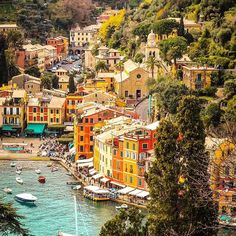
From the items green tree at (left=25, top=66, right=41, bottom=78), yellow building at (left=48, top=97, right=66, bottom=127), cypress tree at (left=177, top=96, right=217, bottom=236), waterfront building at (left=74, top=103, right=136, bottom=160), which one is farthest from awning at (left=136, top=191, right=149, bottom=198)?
green tree at (left=25, top=66, right=41, bottom=78)

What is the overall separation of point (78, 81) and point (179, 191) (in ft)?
122

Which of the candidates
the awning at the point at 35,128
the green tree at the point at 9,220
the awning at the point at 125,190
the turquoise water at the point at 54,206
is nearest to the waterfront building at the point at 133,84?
the awning at the point at 35,128

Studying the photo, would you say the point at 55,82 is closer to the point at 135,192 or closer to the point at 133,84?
the point at 133,84

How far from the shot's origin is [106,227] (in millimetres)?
22266

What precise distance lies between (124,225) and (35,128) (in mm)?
28527

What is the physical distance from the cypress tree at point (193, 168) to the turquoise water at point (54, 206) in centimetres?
599

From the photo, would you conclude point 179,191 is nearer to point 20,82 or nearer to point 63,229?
point 63,229

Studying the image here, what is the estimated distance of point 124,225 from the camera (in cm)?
2234

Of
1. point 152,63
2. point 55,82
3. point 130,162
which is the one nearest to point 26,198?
point 130,162

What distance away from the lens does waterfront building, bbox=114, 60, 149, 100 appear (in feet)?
173

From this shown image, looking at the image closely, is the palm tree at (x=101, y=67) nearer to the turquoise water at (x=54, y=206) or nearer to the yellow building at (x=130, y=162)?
the turquoise water at (x=54, y=206)

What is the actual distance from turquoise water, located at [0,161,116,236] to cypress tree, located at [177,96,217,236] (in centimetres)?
599

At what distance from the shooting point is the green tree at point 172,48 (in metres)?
48.4

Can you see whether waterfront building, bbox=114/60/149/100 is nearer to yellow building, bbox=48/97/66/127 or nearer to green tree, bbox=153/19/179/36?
green tree, bbox=153/19/179/36
